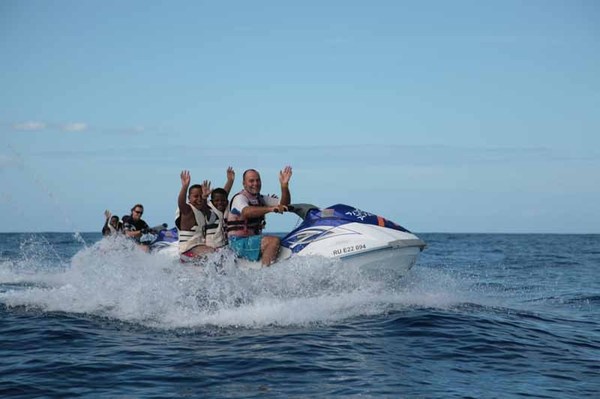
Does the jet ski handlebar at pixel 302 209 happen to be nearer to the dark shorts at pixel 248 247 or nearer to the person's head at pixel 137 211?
the dark shorts at pixel 248 247

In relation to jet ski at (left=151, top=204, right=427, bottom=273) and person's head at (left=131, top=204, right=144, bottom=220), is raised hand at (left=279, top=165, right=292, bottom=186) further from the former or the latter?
person's head at (left=131, top=204, right=144, bottom=220)

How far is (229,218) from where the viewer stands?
974cm

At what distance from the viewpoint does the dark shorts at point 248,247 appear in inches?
375

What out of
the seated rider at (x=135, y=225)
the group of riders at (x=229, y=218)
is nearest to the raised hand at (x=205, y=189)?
the group of riders at (x=229, y=218)

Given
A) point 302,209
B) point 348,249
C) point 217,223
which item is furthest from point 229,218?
point 348,249

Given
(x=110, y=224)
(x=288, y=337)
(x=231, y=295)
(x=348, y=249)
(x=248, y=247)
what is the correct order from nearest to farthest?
1. (x=288, y=337)
2. (x=231, y=295)
3. (x=348, y=249)
4. (x=248, y=247)
5. (x=110, y=224)

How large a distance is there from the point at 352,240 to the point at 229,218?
74.2 inches

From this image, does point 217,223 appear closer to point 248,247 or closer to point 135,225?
point 248,247

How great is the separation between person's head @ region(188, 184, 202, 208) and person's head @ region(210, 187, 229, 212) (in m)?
0.19

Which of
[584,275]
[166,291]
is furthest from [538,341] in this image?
[584,275]

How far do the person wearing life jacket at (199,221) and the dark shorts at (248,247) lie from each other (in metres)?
0.41

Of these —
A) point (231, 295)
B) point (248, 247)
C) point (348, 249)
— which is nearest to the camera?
point (231, 295)

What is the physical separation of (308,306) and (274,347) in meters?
1.81

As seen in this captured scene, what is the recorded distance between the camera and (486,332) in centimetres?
809
